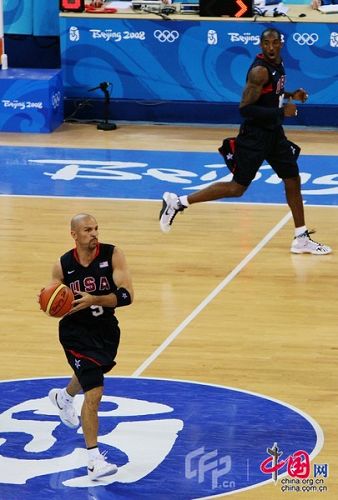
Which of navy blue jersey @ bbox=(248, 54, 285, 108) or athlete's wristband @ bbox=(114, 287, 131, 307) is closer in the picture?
athlete's wristband @ bbox=(114, 287, 131, 307)

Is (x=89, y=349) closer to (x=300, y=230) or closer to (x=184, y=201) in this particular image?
(x=300, y=230)

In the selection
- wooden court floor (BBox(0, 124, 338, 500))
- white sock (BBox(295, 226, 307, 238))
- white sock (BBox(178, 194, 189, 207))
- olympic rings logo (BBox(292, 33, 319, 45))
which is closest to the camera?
wooden court floor (BBox(0, 124, 338, 500))

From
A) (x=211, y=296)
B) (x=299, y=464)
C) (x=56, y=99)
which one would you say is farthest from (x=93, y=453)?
(x=56, y=99)

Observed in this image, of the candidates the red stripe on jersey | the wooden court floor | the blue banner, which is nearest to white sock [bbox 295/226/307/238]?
the wooden court floor

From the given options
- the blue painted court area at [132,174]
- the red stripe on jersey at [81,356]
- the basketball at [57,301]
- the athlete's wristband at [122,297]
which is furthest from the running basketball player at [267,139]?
the basketball at [57,301]

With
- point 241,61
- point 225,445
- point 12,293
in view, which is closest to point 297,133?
point 241,61

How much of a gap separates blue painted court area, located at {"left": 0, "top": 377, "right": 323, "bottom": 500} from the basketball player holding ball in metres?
0.24

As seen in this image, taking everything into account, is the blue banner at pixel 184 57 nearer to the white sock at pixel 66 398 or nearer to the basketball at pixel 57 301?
the white sock at pixel 66 398

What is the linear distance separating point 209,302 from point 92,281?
3.28 m

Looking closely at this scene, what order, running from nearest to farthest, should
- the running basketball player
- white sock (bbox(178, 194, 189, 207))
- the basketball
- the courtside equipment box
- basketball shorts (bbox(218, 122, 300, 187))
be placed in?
the basketball
the running basketball player
basketball shorts (bbox(218, 122, 300, 187))
white sock (bbox(178, 194, 189, 207))
the courtside equipment box

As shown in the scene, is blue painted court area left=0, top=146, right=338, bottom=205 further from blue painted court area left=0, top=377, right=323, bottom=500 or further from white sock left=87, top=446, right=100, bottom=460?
white sock left=87, top=446, right=100, bottom=460

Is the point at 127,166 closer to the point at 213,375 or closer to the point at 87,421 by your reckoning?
the point at 213,375

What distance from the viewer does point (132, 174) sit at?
14.9m

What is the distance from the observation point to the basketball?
23.1 ft
